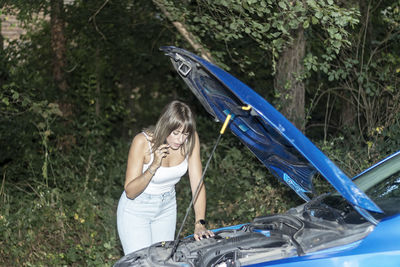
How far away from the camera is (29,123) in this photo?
31.1 feet

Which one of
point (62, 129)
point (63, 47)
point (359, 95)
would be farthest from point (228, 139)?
point (63, 47)

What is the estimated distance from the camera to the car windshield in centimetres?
316

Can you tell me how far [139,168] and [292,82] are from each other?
13.5ft

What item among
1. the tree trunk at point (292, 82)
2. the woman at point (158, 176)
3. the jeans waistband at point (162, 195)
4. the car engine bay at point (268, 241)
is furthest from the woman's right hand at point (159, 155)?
the tree trunk at point (292, 82)

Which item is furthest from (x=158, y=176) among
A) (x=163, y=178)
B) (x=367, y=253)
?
(x=367, y=253)

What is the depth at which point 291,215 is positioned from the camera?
3.40 metres

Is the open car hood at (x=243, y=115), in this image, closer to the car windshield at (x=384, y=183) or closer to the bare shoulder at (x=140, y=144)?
the car windshield at (x=384, y=183)

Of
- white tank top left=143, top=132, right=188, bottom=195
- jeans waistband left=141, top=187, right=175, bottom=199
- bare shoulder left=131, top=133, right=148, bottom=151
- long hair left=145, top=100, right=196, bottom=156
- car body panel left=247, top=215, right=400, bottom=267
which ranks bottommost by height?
jeans waistband left=141, top=187, right=175, bottom=199

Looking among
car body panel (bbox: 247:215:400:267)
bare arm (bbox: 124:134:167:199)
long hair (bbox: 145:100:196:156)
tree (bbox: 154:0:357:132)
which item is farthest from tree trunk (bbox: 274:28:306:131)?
car body panel (bbox: 247:215:400:267)

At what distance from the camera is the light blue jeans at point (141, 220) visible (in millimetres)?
4055

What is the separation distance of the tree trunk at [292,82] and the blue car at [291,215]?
12.3ft

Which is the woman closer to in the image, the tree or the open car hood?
the open car hood

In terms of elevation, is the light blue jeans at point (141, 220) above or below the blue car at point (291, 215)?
below

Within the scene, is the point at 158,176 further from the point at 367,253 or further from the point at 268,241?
the point at 367,253
